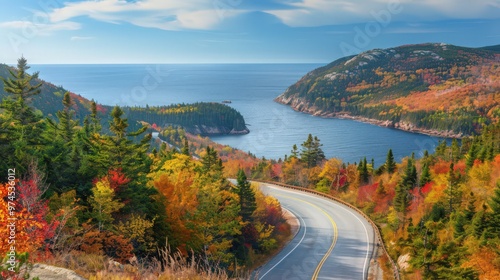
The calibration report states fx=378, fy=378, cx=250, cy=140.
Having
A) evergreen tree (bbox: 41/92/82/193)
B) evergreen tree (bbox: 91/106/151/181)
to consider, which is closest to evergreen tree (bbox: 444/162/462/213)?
evergreen tree (bbox: 91/106/151/181)

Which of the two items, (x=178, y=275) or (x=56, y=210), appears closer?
(x=178, y=275)

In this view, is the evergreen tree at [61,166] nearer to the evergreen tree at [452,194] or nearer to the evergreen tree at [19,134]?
the evergreen tree at [19,134]

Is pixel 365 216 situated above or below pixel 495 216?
below

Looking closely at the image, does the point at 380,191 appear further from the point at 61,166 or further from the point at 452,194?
the point at 61,166

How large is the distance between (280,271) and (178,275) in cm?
2976

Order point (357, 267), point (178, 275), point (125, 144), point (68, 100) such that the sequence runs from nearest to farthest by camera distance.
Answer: point (178, 275) < point (125, 144) < point (357, 267) < point (68, 100)

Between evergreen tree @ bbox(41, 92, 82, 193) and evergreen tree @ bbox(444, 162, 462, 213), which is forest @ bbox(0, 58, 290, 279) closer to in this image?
evergreen tree @ bbox(41, 92, 82, 193)

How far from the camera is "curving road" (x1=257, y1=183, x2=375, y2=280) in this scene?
3650 cm

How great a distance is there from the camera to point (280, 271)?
3712cm

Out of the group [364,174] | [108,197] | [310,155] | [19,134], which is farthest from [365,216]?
[19,134]

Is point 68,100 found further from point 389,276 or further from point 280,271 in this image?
point 389,276

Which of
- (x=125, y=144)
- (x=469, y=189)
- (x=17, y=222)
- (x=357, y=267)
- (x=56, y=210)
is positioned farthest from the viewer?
(x=469, y=189)

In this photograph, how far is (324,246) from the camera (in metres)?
44.1

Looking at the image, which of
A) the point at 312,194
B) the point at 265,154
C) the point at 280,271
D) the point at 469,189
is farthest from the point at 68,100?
the point at 265,154
